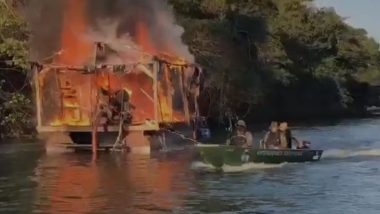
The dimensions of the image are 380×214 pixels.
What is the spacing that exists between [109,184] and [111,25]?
1873 cm

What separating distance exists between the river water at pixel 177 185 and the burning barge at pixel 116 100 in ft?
4.24

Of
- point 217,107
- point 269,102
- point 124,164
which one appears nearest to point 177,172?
point 124,164

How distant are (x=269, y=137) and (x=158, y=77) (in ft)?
23.6

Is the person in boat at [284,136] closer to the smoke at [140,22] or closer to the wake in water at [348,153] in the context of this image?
the wake in water at [348,153]

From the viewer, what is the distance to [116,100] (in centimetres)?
4003

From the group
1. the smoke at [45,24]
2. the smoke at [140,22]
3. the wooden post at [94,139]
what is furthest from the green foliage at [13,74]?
the smoke at [140,22]

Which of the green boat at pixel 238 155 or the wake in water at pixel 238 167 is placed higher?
the green boat at pixel 238 155

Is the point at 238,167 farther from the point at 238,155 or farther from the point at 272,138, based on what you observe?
the point at 272,138

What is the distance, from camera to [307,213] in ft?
70.2

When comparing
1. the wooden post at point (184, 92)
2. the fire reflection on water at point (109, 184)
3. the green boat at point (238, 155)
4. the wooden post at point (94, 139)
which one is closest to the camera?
the fire reflection on water at point (109, 184)

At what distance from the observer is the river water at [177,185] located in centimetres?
2244

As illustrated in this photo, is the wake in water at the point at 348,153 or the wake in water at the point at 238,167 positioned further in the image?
the wake in water at the point at 348,153

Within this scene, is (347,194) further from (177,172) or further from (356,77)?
(356,77)

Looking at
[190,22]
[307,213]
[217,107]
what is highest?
[190,22]
